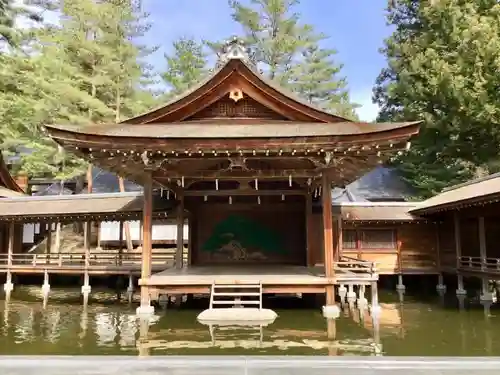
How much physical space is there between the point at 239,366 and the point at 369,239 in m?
17.9

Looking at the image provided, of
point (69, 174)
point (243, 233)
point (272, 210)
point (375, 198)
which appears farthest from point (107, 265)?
point (375, 198)

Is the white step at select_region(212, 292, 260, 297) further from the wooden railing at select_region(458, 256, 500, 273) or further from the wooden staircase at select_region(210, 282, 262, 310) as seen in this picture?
the wooden railing at select_region(458, 256, 500, 273)

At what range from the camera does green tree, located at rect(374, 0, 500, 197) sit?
22.3 metres

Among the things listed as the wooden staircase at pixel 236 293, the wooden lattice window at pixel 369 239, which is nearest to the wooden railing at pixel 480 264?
the wooden lattice window at pixel 369 239

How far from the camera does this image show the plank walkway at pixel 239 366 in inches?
135

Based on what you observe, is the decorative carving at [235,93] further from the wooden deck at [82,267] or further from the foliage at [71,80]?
the foliage at [71,80]

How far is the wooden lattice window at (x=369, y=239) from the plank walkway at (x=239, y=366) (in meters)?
17.1

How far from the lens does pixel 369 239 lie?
806 inches

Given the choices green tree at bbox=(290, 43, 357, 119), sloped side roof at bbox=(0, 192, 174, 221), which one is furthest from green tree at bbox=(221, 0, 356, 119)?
sloped side roof at bbox=(0, 192, 174, 221)

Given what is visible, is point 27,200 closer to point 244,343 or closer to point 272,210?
point 272,210

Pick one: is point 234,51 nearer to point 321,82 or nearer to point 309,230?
point 309,230

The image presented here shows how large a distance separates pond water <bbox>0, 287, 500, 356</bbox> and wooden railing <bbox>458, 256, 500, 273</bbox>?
1.81m

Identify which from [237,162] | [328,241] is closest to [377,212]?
[328,241]

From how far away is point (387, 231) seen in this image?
20453 mm
